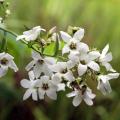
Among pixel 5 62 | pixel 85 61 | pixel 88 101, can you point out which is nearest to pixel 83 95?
pixel 88 101

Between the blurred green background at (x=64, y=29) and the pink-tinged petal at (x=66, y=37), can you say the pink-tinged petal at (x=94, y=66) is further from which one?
the blurred green background at (x=64, y=29)

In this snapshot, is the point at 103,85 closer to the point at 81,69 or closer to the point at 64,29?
the point at 81,69

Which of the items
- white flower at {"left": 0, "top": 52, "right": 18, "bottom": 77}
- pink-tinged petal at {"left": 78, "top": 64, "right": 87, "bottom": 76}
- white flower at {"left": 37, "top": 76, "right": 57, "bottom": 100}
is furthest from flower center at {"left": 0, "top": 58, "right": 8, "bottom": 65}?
pink-tinged petal at {"left": 78, "top": 64, "right": 87, "bottom": 76}

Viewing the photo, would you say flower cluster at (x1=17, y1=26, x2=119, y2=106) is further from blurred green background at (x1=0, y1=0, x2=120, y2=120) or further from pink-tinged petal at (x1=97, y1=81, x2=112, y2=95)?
blurred green background at (x1=0, y1=0, x2=120, y2=120)

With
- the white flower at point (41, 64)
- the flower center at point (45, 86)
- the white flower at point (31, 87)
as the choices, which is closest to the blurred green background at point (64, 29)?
the white flower at point (31, 87)

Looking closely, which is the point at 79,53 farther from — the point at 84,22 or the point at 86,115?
the point at 84,22

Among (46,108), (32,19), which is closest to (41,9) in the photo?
(32,19)
